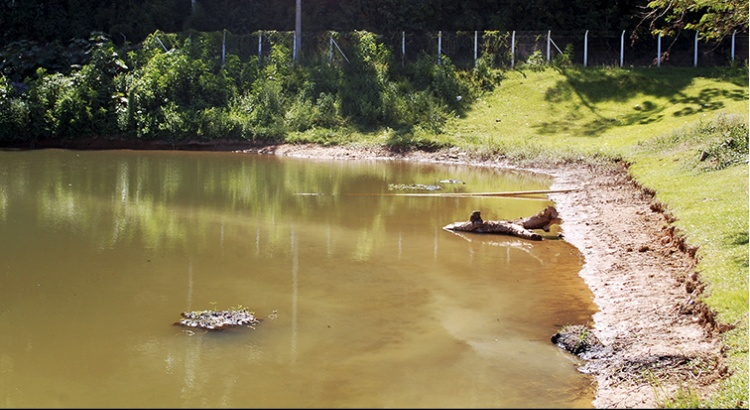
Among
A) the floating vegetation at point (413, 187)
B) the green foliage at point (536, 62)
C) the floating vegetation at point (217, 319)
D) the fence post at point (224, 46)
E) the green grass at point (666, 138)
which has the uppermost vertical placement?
the fence post at point (224, 46)

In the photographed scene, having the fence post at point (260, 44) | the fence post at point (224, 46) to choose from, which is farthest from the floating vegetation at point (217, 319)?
the fence post at point (224, 46)

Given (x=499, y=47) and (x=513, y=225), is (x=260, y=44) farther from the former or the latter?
(x=513, y=225)

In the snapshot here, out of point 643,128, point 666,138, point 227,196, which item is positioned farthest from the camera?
point 643,128

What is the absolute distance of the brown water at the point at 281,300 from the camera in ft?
29.3

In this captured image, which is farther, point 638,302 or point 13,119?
point 13,119

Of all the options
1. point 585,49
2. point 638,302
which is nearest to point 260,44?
point 585,49

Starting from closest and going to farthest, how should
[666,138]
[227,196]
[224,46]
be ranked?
[227,196] < [666,138] < [224,46]

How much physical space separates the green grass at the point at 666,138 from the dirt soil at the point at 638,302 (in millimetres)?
283

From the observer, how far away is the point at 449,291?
12773 millimetres

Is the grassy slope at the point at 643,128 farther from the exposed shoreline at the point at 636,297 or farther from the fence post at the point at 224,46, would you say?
the fence post at the point at 224,46

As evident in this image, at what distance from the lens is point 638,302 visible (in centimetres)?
1168

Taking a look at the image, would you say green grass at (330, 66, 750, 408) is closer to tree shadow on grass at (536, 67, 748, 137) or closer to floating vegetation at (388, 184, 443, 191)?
tree shadow on grass at (536, 67, 748, 137)

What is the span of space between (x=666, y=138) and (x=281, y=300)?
15.8 metres

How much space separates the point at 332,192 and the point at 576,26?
21.4 m
